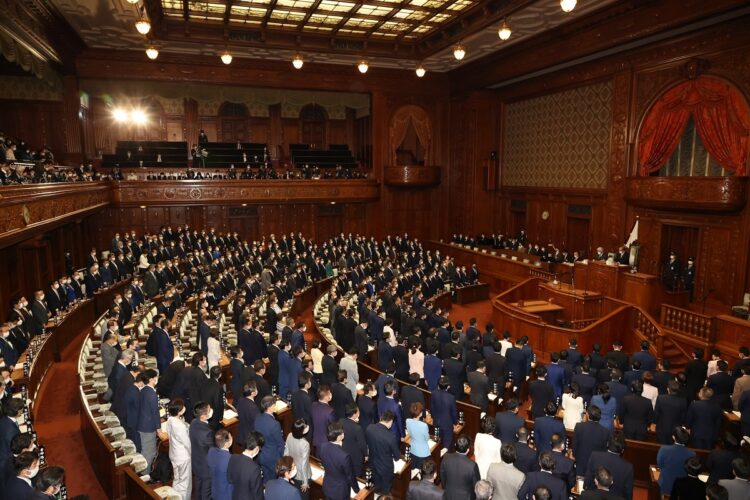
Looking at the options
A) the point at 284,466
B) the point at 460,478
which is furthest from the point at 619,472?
the point at 284,466

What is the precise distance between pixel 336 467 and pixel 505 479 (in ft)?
4.83

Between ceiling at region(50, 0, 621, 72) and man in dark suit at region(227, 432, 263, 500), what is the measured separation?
1251 cm

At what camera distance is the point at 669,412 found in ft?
20.5

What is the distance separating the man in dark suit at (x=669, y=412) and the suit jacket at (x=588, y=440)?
121 cm

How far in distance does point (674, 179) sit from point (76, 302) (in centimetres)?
1358

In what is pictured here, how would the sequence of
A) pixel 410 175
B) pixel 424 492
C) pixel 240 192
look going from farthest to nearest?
pixel 410 175
pixel 240 192
pixel 424 492

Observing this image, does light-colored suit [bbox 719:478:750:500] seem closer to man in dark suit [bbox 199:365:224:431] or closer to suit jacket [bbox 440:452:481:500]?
suit jacket [bbox 440:452:481:500]

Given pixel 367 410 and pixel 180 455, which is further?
pixel 367 410

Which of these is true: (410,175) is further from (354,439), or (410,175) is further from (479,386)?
(354,439)

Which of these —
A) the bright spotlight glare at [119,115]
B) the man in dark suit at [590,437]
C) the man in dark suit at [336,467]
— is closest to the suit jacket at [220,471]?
the man in dark suit at [336,467]

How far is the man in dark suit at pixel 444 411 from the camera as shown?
622cm

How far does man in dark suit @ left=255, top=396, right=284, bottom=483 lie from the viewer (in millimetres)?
5160

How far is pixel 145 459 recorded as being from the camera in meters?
5.67

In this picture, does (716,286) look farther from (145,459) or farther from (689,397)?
(145,459)
